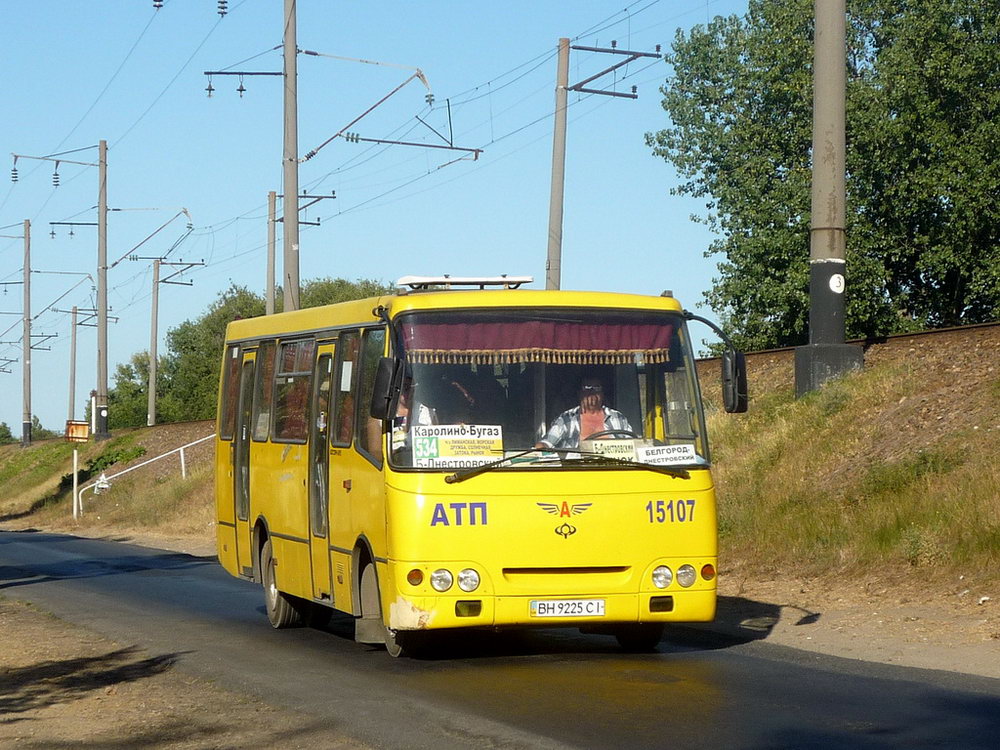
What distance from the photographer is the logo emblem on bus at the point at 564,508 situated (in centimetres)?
1219

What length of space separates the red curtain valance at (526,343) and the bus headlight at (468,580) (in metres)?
1.57

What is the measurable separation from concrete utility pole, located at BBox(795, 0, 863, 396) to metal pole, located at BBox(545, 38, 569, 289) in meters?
8.12

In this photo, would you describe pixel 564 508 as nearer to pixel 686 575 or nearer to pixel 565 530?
pixel 565 530

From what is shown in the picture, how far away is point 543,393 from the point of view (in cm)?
1257

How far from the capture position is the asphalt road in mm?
9219

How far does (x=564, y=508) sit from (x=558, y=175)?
2132cm

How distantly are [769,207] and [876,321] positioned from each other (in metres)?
4.00

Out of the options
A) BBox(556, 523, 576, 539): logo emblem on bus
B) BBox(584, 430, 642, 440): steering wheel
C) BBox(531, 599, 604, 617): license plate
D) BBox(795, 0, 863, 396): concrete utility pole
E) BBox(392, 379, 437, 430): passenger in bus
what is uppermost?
BBox(795, 0, 863, 396): concrete utility pole

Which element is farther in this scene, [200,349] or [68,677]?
[200,349]

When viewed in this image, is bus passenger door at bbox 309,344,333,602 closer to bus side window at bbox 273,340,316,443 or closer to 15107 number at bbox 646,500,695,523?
bus side window at bbox 273,340,316,443

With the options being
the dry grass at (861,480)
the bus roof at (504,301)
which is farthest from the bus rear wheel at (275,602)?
the dry grass at (861,480)

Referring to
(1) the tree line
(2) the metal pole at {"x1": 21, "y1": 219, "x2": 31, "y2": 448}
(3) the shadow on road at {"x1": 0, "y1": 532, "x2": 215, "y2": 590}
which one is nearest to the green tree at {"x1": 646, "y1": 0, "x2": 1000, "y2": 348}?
(3) the shadow on road at {"x1": 0, "y1": 532, "x2": 215, "y2": 590}

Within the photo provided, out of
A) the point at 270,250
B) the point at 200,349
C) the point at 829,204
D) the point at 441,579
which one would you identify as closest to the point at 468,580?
the point at 441,579

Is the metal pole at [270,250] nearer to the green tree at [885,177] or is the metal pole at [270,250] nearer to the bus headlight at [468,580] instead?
the green tree at [885,177]
